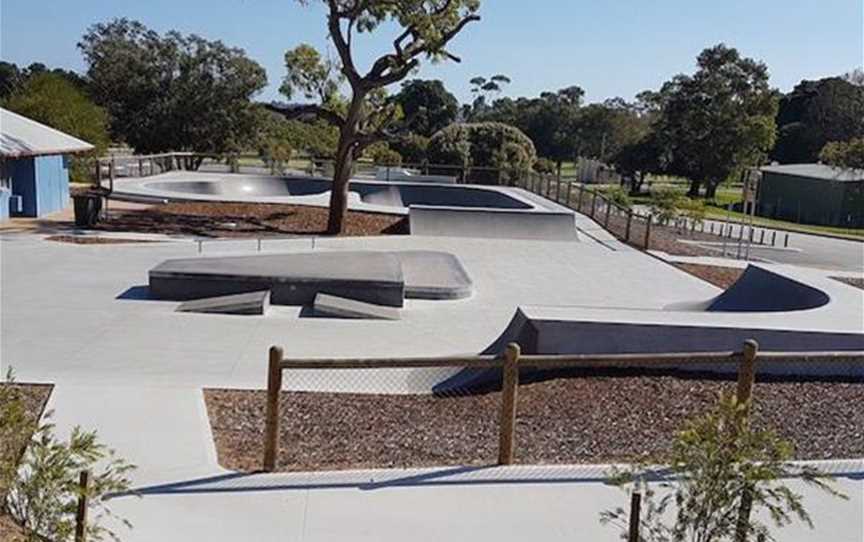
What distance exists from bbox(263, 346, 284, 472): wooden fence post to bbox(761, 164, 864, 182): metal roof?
49600mm

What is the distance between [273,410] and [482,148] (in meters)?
38.7

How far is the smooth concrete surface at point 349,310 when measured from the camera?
11.5 meters

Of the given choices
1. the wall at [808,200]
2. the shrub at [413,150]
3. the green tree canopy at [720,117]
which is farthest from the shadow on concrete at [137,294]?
the green tree canopy at [720,117]

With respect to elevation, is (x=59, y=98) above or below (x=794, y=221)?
above

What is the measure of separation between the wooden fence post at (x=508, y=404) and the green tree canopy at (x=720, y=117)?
2201 inches

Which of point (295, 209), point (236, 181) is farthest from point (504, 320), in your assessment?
point (236, 181)

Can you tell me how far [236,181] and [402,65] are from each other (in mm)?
11509

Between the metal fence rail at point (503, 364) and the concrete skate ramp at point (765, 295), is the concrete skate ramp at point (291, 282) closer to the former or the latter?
the concrete skate ramp at point (765, 295)

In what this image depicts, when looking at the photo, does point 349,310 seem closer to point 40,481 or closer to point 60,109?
point 40,481

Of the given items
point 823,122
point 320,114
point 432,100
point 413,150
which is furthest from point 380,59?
point 432,100

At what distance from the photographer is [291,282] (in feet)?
40.5

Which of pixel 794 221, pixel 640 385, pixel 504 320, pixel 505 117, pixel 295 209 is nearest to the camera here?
pixel 640 385

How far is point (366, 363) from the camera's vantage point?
5.99m

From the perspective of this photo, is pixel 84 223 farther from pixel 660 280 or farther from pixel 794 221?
pixel 794 221
